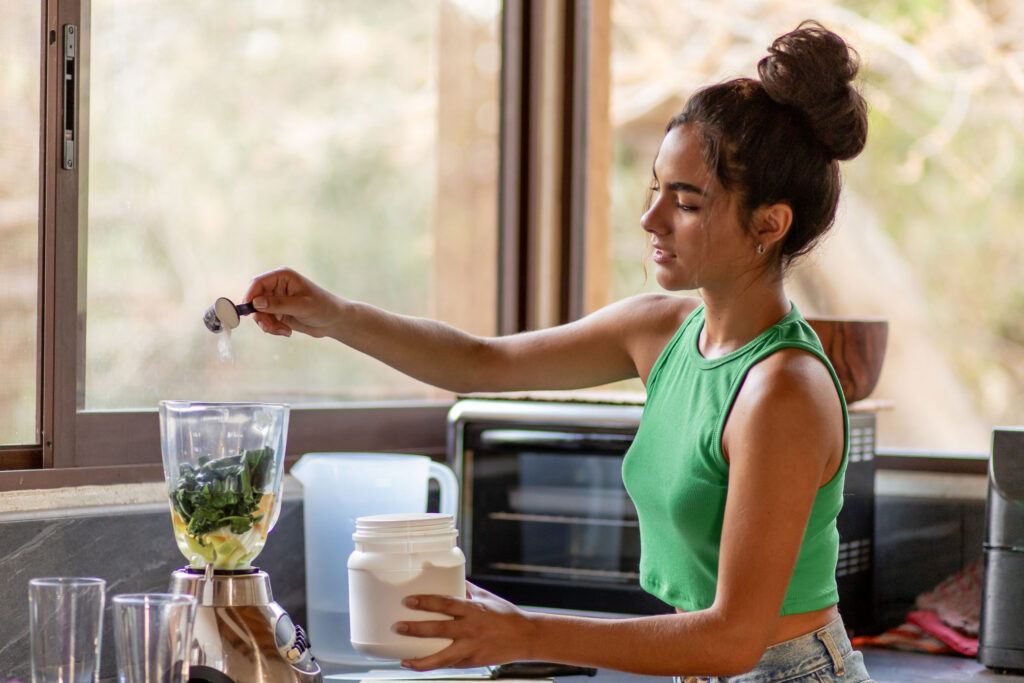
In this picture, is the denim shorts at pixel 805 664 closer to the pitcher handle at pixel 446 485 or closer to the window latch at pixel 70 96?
the pitcher handle at pixel 446 485

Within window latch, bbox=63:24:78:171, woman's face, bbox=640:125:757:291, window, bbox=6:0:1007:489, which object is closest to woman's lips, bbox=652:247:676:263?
woman's face, bbox=640:125:757:291

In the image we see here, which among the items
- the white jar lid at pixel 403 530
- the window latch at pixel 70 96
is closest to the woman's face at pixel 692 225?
the white jar lid at pixel 403 530

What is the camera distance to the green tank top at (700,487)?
1273mm

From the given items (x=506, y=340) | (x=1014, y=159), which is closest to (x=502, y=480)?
(x=506, y=340)

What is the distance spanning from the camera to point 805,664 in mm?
1297

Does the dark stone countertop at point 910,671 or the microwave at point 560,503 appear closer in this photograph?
the dark stone countertop at point 910,671

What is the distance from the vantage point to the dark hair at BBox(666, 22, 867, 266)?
128 cm

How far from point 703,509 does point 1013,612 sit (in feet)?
2.09

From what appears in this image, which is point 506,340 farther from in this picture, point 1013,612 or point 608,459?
point 1013,612

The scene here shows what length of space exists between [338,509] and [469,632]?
64 centimetres

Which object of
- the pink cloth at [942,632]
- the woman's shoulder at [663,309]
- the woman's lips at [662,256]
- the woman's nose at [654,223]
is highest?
the woman's nose at [654,223]

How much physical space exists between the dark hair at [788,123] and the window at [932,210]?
0.84 metres

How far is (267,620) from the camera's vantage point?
127cm

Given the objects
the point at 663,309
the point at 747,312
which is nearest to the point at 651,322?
the point at 663,309
